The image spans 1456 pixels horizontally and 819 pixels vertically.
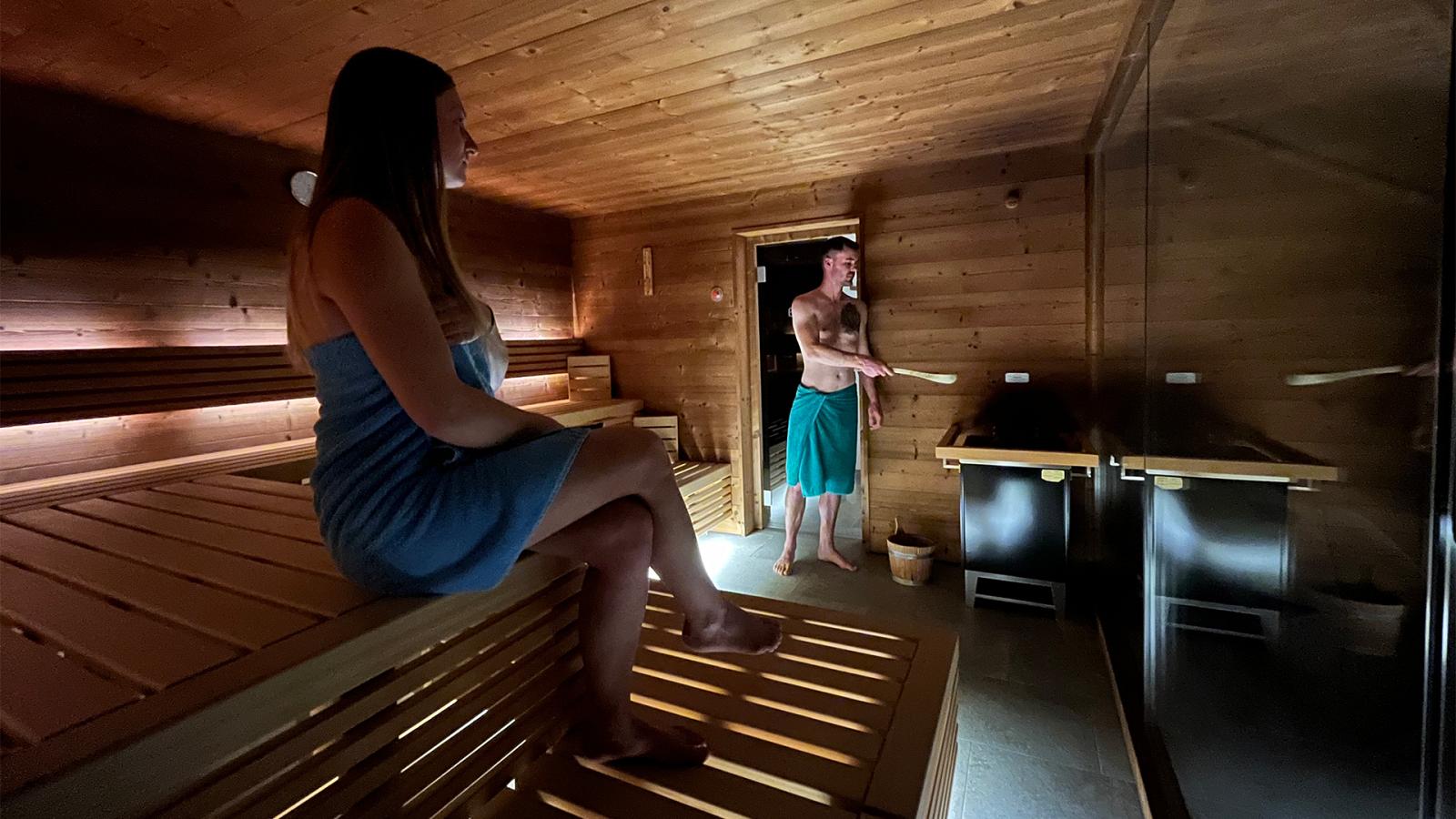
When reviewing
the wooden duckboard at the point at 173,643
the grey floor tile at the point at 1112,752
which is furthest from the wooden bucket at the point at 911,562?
the wooden duckboard at the point at 173,643

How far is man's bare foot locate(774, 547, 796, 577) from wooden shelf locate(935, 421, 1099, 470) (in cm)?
100

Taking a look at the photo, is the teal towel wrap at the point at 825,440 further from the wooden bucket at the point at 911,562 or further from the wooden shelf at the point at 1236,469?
the wooden shelf at the point at 1236,469

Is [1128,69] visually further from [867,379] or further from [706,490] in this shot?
[706,490]

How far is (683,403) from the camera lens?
13.7ft

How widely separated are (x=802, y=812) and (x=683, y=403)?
3.27 meters

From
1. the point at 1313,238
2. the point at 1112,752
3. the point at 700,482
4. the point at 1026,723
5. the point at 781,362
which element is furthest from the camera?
the point at 781,362

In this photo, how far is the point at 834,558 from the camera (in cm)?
342

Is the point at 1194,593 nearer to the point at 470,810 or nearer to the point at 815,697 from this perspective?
the point at 815,697

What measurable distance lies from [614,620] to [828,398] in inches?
94.6

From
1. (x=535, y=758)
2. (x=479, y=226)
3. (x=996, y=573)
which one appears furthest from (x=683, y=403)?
(x=535, y=758)

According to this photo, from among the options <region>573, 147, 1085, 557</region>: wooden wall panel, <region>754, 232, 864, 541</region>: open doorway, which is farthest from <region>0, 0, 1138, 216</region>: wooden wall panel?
<region>754, 232, 864, 541</region>: open doorway

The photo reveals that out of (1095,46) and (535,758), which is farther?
(1095,46)

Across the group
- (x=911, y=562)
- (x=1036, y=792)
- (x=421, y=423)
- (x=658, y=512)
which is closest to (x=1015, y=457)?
Answer: (x=911, y=562)

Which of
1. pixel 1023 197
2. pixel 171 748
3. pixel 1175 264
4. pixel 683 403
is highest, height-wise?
pixel 1023 197
